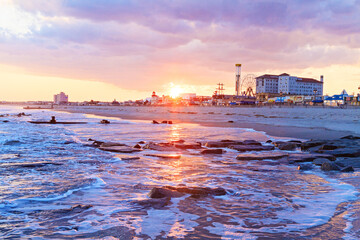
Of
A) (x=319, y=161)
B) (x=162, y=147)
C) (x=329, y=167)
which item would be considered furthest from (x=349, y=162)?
(x=162, y=147)

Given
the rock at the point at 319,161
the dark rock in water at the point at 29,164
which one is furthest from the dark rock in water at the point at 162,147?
the rock at the point at 319,161

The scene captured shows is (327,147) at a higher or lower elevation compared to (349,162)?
higher

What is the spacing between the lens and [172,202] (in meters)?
5.66

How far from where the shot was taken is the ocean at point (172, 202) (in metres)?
4.30

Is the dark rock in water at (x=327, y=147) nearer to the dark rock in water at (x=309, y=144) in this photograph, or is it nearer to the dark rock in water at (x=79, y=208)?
the dark rock in water at (x=309, y=144)

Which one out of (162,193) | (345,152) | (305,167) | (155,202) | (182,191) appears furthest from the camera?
(345,152)

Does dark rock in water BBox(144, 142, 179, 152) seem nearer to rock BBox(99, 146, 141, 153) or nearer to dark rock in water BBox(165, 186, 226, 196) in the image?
rock BBox(99, 146, 141, 153)

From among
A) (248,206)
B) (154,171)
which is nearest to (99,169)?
(154,171)

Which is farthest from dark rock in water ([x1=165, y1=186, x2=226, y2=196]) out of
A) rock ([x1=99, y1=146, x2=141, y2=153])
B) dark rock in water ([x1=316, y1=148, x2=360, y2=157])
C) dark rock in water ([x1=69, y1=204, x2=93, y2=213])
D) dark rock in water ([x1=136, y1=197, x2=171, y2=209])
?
dark rock in water ([x1=316, y1=148, x2=360, y2=157])

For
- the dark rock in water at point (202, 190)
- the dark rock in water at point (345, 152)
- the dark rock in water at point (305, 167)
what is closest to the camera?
the dark rock in water at point (202, 190)

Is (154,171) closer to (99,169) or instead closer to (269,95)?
(99,169)

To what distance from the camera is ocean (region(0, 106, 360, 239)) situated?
4.30 meters

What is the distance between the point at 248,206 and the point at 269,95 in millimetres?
192333

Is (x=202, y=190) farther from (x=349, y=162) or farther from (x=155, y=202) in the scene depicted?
(x=349, y=162)
